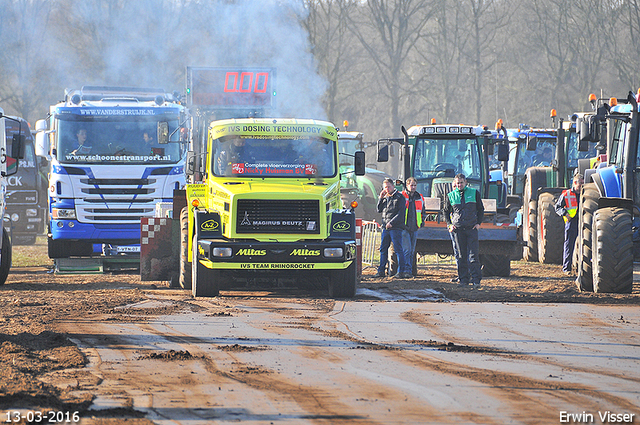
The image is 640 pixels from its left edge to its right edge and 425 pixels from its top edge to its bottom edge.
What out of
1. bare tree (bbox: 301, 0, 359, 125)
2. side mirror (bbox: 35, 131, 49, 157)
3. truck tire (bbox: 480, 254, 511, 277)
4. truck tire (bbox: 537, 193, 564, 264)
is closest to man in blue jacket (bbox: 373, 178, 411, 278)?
truck tire (bbox: 480, 254, 511, 277)

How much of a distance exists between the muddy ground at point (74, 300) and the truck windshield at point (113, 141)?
89.9 inches

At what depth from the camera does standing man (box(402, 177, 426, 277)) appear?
1617 cm

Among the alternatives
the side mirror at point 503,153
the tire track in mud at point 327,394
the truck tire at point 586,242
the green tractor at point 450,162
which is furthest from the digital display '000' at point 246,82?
the tire track in mud at point 327,394

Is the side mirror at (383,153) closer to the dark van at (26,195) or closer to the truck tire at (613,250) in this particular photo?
the truck tire at (613,250)

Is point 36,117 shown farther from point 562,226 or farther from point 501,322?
point 501,322

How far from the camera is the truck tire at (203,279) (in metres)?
12.8

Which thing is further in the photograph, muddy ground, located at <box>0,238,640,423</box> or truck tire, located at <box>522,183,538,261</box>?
truck tire, located at <box>522,183,538,261</box>

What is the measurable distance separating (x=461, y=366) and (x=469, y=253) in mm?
7702

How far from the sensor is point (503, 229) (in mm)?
16203

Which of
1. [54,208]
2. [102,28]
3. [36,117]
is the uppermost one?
[102,28]

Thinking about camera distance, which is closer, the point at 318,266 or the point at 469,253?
the point at 318,266

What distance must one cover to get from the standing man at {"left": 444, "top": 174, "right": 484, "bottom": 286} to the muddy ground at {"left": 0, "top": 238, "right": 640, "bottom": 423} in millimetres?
375

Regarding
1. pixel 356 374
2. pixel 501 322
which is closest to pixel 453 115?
pixel 501 322

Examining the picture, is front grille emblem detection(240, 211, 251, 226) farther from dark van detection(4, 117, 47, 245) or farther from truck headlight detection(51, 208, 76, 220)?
dark van detection(4, 117, 47, 245)
